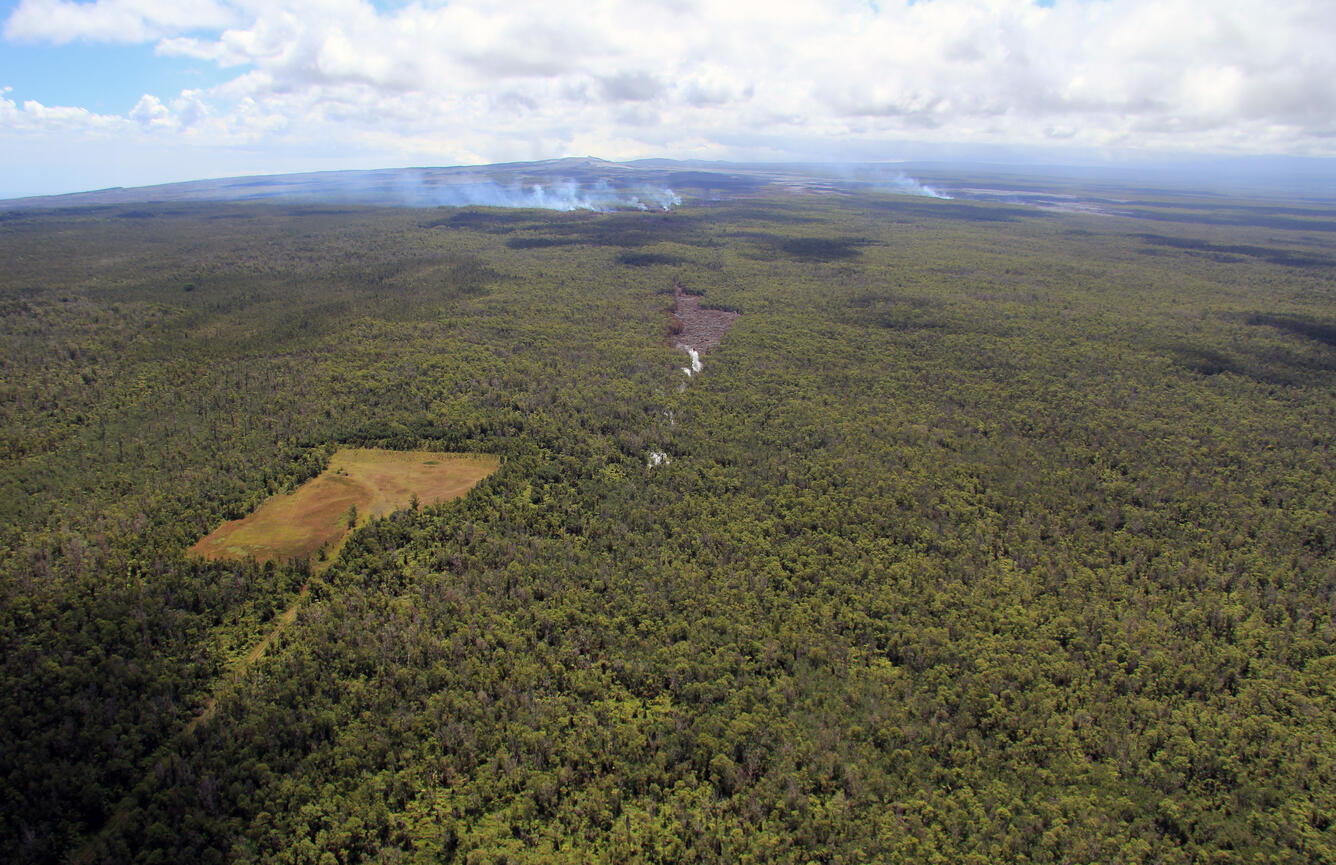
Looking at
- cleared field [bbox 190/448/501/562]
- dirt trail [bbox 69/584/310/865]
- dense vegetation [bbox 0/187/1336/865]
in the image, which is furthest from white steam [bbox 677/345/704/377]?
dirt trail [bbox 69/584/310/865]

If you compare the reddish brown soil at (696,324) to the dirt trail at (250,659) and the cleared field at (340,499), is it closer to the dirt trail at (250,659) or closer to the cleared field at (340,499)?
the cleared field at (340,499)

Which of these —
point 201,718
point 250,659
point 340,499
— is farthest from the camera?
point 340,499

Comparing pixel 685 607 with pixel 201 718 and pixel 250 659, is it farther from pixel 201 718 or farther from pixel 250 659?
pixel 201 718

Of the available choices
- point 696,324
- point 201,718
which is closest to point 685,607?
point 201,718

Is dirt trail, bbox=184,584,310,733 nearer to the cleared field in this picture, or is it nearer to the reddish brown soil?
the cleared field

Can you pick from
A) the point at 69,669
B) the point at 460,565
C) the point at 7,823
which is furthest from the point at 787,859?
the point at 69,669

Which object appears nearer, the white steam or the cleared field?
the cleared field
